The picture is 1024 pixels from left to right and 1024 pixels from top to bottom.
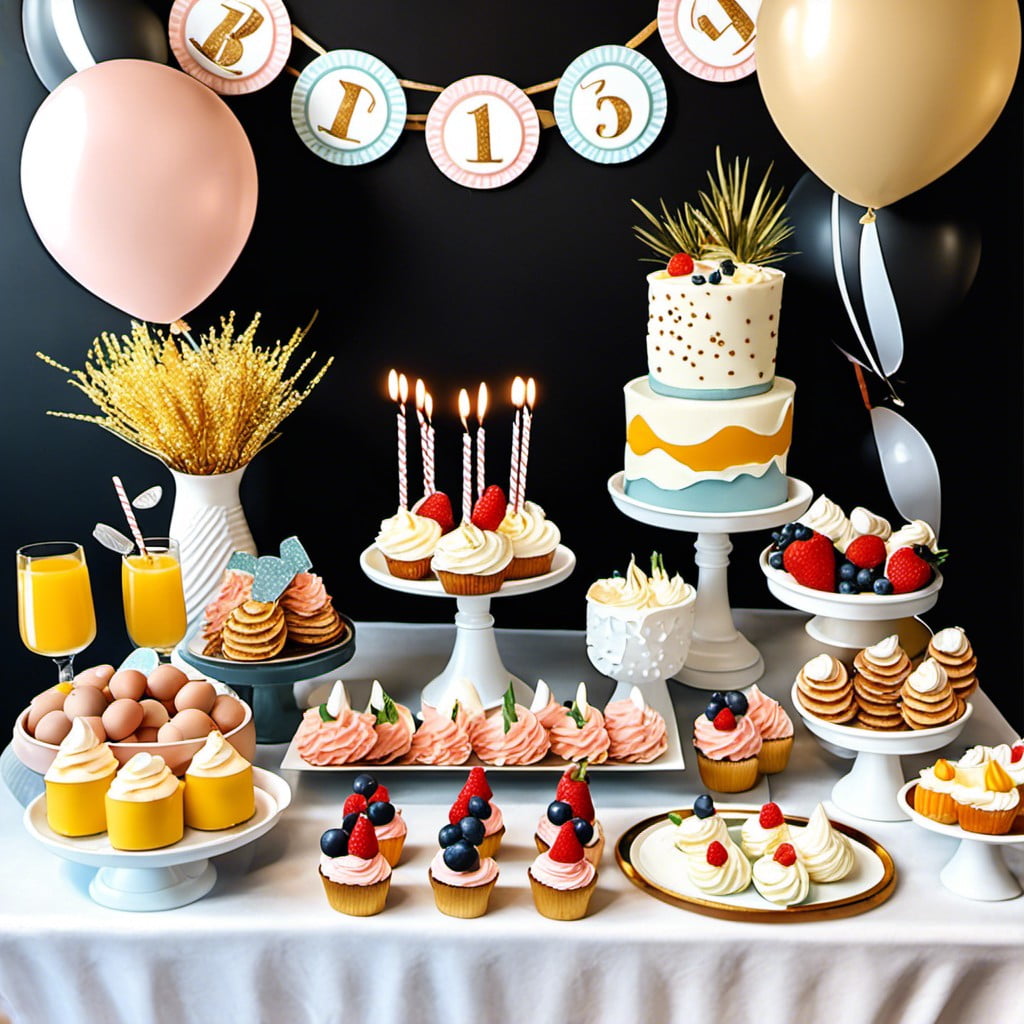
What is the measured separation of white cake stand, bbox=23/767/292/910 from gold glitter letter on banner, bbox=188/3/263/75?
1323mm

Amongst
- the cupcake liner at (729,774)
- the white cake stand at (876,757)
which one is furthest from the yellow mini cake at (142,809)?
the white cake stand at (876,757)

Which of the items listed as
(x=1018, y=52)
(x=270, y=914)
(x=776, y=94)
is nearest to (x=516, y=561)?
(x=270, y=914)

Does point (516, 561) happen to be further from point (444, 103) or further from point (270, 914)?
point (444, 103)

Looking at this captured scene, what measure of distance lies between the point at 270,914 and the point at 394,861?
0.16 m

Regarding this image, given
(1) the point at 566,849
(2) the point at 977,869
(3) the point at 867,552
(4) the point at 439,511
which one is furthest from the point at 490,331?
A: (2) the point at 977,869

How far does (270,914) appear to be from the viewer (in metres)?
1.45

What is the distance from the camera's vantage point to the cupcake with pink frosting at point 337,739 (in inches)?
67.4

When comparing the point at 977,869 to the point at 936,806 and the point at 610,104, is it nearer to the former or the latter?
the point at 936,806

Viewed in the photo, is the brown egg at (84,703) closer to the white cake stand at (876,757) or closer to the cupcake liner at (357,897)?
the cupcake liner at (357,897)

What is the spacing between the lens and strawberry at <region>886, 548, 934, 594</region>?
1.79 m

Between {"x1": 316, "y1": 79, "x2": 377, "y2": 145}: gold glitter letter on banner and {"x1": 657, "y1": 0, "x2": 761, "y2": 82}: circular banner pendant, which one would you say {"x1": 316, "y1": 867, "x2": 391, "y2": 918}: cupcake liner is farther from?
{"x1": 657, "y1": 0, "x2": 761, "y2": 82}: circular banner pendant

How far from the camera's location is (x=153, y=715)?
1620 mm

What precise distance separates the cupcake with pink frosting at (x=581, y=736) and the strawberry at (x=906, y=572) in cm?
45

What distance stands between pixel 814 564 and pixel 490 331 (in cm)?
84
